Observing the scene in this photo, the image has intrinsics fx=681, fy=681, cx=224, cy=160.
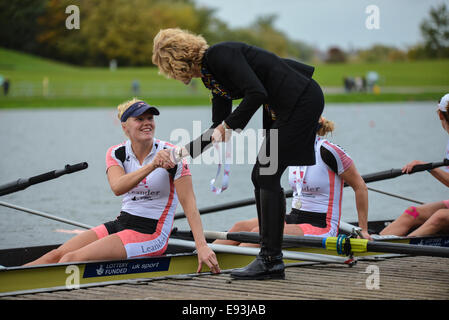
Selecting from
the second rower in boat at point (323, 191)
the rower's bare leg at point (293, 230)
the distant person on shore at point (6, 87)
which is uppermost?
the distant person on shore at point (6, 87)

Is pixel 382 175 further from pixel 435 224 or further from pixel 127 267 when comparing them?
pixel 127 267

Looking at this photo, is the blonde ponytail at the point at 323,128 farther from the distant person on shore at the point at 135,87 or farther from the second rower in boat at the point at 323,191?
the distant person on shore at the point at 135,87

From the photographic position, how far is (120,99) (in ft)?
169

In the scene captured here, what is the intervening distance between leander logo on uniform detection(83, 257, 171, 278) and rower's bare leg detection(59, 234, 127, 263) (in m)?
0.10

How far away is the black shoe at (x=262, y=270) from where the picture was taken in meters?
5.04

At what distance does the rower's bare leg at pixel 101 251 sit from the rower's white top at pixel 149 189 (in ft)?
1.04

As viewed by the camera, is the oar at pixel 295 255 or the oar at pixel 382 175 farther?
the oar at pixel 382 175

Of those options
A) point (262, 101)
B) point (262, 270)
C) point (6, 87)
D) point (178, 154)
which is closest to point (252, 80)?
point (262, 101)

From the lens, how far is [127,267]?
17.1 feet

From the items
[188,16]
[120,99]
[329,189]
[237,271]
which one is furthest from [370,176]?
[188,16]

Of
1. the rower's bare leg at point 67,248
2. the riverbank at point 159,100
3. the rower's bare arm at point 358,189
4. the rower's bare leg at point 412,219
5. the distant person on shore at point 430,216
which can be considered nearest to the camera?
the rower's bare leg at point 67,248

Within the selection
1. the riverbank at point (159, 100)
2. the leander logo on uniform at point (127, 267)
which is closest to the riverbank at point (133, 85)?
the riverbank at point (159, 100)

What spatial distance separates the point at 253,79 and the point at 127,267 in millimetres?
1802

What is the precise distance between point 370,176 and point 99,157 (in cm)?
1429
